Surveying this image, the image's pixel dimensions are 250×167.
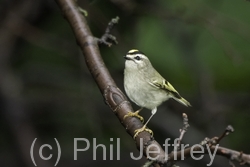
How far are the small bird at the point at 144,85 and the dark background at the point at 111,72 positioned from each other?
3.27ft

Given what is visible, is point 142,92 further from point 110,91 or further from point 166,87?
point 110,91

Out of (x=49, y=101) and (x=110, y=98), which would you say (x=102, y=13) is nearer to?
(x=49, y=101)

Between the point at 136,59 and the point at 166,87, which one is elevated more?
the point at 136,59

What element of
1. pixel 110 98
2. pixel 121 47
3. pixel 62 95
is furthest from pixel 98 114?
pixel 110 98

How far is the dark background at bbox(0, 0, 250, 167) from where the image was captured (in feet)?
16.8

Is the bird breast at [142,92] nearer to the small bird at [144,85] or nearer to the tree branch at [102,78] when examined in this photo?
the small bird at [144,85]

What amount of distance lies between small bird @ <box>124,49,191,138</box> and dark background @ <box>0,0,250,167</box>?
100 centimetres

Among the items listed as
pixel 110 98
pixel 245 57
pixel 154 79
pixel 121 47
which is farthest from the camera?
pixel 245 57

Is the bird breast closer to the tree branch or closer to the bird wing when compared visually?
the bird wing

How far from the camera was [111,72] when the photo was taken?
5.39m

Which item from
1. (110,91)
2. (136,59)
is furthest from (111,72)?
(110,91)

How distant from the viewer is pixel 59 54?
5.83 m

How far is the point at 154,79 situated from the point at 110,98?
774 mm

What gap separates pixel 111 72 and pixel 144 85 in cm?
160
